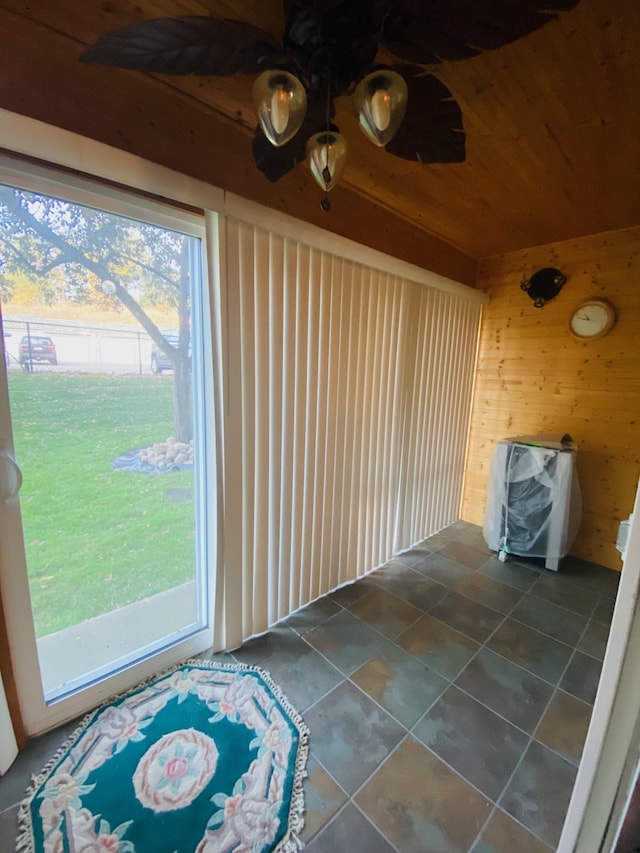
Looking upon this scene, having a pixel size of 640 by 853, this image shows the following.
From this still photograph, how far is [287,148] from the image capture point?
4.03ft

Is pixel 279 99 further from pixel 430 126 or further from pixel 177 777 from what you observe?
pixel 177 777

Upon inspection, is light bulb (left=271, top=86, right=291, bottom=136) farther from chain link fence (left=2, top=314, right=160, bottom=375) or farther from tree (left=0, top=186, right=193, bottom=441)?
chain link fence (left=2, top=314, right=160, bottom=375)

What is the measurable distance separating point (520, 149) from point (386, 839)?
2786 mm

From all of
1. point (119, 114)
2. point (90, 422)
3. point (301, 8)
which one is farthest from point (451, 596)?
point (119, 114)

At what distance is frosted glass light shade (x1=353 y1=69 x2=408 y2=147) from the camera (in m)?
0.87

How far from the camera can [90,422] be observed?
1.42 metres

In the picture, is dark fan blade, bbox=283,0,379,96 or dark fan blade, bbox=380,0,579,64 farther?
dark fan blade, bbox=283,0,379,96

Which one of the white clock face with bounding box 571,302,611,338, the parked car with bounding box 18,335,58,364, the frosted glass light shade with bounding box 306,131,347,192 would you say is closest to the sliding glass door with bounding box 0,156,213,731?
the parked car with bounding box 18,335,58,364

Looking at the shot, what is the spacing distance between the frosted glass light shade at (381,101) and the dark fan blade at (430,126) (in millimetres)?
172

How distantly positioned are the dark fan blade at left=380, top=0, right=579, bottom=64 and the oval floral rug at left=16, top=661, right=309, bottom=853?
7.48 feet

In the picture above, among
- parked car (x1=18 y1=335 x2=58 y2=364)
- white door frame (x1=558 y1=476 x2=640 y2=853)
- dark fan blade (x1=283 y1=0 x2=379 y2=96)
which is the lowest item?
white door frame (x1=558 y1=476 x2=640 y2=853)

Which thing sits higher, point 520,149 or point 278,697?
point 520,149

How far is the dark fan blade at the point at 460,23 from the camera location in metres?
0.73

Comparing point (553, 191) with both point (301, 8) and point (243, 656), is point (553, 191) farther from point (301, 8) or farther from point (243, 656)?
point (243, 656)
